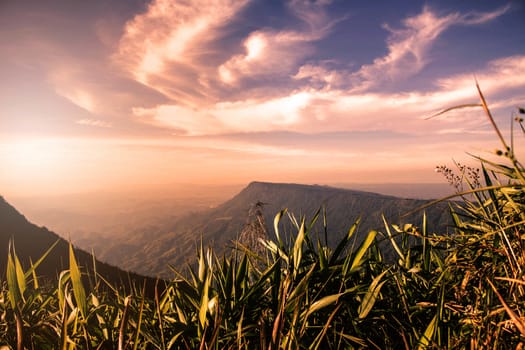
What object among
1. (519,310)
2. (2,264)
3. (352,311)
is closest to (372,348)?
(352,311)

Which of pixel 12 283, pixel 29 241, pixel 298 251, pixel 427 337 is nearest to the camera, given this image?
pixel 427 337

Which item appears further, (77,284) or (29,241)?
(29,241)

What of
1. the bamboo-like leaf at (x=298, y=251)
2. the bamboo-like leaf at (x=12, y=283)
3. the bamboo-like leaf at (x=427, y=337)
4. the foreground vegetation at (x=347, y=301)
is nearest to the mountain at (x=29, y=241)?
the bamboo-like leaf at (x=12, y=283)

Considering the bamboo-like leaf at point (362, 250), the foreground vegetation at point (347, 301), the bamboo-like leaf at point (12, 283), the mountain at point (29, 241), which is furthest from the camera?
the mountain at point (29, 241)

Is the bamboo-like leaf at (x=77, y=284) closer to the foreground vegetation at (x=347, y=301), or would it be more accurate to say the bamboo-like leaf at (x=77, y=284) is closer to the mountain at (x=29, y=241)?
the foreground vegetation at (x=347, y=301)

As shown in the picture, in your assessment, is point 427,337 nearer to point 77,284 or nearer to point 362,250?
point 362,250

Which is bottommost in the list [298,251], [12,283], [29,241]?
[29,241]

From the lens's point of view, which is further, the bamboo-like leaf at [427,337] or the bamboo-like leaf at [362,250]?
the bamboo-like leaf at [362,250]

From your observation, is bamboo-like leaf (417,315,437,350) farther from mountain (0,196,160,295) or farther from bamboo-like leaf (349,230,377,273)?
mountain (0,196,160,295)

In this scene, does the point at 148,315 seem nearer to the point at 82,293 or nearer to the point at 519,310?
the point at 82,293

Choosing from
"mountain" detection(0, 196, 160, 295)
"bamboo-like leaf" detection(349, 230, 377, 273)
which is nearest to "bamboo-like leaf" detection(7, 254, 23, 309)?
"bamboo-like leaf" detection(349, 230, 377, 273)

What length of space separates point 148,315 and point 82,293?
702 millimetres

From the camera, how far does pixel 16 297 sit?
2127 millimetres

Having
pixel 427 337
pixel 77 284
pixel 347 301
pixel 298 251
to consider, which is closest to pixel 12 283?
pixel 77 284
